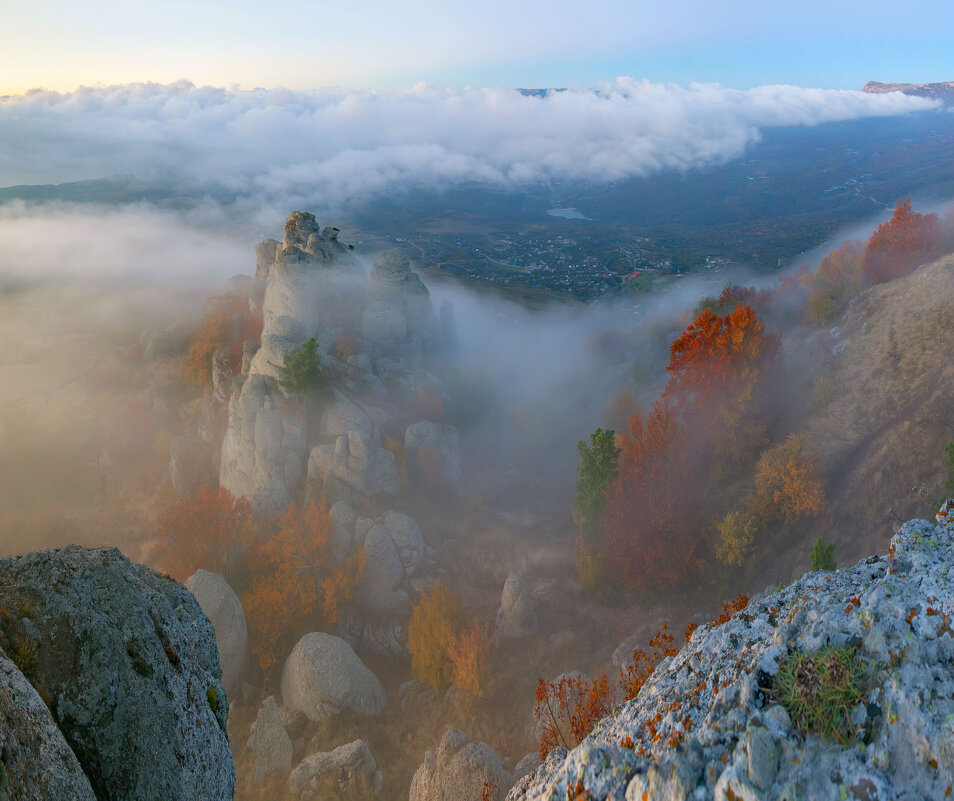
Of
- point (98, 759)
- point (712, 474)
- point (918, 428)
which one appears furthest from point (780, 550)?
point (98, 759)

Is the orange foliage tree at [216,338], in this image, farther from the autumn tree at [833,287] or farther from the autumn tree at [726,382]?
the autumn tree at [833,287]

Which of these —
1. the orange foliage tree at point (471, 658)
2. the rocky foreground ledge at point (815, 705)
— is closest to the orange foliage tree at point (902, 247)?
the orange foliage tree at point (471, 658)

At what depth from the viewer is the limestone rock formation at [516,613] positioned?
3506cm

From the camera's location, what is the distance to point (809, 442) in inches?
1550

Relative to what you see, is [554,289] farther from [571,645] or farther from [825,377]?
[571,645]

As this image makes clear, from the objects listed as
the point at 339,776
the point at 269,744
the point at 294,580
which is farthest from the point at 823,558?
the point at 294,580

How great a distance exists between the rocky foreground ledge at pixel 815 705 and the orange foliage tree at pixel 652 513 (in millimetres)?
28305

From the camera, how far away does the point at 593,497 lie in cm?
3903

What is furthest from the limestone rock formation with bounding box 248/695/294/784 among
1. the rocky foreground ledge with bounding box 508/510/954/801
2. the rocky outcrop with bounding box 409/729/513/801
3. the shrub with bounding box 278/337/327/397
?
the shrub with bounding box 278/337/327/397

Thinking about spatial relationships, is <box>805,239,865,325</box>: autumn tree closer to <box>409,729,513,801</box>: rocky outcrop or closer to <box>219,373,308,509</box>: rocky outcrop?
<box>409,729,513,801</box>: rocky outcrop

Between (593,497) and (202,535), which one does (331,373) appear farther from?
(593,497)

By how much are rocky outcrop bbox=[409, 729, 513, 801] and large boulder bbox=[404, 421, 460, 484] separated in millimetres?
27659

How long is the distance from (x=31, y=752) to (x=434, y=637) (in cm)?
2811

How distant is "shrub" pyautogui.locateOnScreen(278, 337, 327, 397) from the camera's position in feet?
145
